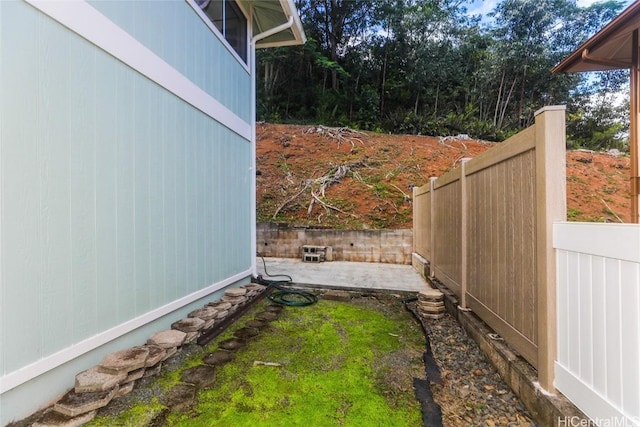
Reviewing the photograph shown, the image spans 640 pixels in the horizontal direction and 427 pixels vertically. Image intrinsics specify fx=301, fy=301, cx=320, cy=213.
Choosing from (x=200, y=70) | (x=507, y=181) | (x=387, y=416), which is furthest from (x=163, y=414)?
(x=200, y=70)

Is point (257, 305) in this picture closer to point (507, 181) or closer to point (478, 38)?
point (507, 181)

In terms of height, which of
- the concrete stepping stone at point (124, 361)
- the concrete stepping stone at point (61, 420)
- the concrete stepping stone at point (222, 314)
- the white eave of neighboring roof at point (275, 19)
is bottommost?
the concrete stepping stone at point (61, 420)

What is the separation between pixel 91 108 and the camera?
6.41 feet

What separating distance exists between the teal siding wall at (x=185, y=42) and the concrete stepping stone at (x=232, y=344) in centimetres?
253

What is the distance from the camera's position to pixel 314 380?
203 cm

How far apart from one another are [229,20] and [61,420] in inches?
167

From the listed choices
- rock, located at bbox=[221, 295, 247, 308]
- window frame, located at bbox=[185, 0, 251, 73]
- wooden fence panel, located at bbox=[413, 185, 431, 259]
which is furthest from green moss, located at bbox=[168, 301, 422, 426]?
window frame, located at bbox=[185, 0, 251, 73]

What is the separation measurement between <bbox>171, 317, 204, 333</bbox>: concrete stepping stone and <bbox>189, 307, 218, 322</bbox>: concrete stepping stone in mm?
99

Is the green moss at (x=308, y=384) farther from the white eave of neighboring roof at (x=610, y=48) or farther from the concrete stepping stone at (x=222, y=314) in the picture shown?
the white eave of neighboring roof at (x=610, y=48)

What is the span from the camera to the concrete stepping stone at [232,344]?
2.53m

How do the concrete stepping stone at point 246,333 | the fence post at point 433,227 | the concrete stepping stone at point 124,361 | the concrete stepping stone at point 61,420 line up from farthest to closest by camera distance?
the fence post at point 433,227 < the concrete stepping stone at point 246,333 < the concrete stepping stone at point 124,361 < the concrete stepping stone at point 61,420

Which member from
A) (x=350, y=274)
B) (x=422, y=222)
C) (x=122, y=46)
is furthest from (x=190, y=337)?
(x=422, y=222)

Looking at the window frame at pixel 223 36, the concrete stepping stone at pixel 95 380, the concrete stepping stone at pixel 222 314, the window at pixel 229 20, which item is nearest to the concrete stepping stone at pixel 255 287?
the concrete stepping stone at pixel 222 314

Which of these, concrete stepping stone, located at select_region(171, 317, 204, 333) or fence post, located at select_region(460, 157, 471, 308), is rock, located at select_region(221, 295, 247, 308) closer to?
concrete stepping stone, located at select_region(171, 317, 204, 333)
